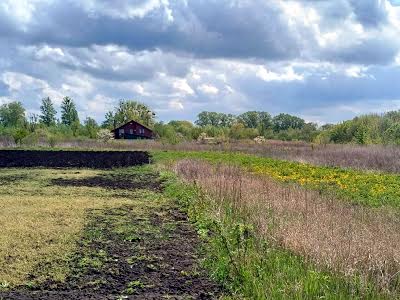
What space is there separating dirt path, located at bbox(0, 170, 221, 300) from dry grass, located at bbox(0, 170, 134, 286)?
8.8 inches

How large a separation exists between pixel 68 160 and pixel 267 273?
24840mm

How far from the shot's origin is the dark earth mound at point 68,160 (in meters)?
26.2

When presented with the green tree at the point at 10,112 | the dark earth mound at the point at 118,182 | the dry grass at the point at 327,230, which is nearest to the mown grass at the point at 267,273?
the dry grass at the point at 327,230

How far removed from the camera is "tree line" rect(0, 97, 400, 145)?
4372 centimetres

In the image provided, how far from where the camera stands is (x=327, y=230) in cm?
675

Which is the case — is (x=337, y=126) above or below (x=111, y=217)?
above

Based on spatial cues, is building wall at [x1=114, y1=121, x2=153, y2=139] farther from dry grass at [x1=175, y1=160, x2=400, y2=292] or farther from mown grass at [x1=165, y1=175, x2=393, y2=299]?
mown grass at [x1=165, y1=175, x2=393, y2=299]

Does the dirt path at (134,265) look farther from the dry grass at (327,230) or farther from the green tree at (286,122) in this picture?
the green tree at (286,122)

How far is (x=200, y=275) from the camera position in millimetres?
6281

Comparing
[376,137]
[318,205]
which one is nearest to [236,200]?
[318,205]

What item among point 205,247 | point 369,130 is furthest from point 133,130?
point 205,247

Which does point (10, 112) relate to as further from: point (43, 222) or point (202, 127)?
point (43, 222)

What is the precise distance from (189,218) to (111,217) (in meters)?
1.83

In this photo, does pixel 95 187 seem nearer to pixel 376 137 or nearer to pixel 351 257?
pixel 351 257
